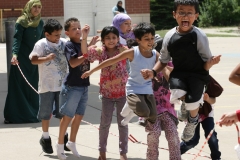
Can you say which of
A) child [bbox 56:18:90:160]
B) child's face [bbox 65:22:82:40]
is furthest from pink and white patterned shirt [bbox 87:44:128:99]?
child's face [bbox 65:22:82:40]

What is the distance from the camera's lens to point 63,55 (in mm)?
→ 7812

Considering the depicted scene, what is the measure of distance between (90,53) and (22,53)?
2738mm

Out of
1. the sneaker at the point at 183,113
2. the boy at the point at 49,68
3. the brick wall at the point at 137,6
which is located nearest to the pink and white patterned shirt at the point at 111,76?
the boy at the point at 49,68

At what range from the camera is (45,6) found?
33062 millimetres

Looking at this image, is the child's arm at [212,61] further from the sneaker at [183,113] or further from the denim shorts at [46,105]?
the denim shorts at [46,105]

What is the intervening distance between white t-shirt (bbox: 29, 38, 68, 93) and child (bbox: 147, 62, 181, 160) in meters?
1.58

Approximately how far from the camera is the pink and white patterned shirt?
7004 mm

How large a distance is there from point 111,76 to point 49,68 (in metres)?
1.11

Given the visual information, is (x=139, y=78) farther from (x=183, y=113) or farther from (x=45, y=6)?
(x=45, y=6)

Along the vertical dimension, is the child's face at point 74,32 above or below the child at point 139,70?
above

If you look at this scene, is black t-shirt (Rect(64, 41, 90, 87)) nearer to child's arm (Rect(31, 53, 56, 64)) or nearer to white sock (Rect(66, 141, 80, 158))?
child's arm (Rect(31, 53, 56, 64))

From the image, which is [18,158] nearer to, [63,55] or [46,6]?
[63,55]

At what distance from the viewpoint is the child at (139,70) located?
638 centimetres

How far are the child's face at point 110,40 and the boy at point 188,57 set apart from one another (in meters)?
1.02
